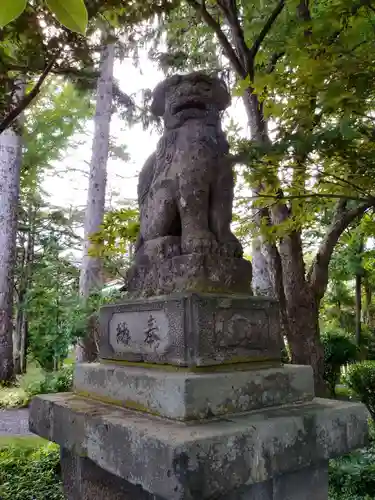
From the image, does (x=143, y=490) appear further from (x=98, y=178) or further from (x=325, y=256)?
(x=98, y=178)

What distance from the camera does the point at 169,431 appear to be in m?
1.50

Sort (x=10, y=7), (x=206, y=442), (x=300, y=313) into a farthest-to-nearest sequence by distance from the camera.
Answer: (x=300, y=313) → (x=206, y=442) → (x=10, y=7)

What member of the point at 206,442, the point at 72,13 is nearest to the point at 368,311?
the point at 206,442

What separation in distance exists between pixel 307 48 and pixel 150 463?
2668 millimetres

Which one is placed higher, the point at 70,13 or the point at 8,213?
the point at 8,213

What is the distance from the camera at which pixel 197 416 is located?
163cm

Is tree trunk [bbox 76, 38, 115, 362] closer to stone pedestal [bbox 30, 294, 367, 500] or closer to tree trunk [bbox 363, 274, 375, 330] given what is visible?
stone pedestal [bbox 30, 294, 367, 500]

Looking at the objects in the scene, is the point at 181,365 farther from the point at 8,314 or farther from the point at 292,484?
the point at 8,314

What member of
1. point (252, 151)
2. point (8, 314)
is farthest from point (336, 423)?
point (8, 314)

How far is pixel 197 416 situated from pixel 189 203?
1071 mm

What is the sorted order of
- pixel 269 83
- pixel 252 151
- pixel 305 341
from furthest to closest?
pixel 305 341, pixel 269 83, pixel 252 151

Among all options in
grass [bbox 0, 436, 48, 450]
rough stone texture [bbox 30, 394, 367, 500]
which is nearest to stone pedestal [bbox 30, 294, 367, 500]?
rough stone texture [bbox 30, 394, 367, 500]

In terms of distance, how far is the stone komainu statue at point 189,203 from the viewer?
2.06 m

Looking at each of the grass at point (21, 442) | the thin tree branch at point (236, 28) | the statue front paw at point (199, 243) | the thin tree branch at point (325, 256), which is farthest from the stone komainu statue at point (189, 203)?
the grass at point (21, 442)
